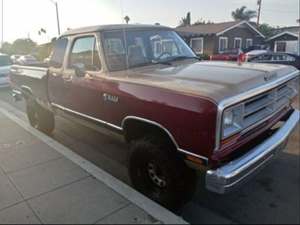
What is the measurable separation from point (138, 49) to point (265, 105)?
5.99 ft

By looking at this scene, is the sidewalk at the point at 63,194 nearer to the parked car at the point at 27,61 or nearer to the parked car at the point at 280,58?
the parked car at the point at 27,61

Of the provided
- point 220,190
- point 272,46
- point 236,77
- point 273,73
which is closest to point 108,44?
point 236,77

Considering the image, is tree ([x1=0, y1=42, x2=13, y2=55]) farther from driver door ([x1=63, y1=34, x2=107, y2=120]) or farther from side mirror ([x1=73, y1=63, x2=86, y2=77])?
side mirror ([x1=73, y1=63, x2=86, y2=77])

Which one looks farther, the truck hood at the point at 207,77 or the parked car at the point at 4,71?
the parked car at the point at 4,71

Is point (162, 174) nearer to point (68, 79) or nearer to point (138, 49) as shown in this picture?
point (138, 49)

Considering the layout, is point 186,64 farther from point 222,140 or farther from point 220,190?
point 220,190

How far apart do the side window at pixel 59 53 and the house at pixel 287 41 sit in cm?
2915

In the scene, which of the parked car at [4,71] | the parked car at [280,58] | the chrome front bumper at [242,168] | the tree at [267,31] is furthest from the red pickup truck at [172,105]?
the tree at [267,31]

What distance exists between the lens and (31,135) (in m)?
5.88

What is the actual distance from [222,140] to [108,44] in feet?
7.01

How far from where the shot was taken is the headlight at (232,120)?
105 inches

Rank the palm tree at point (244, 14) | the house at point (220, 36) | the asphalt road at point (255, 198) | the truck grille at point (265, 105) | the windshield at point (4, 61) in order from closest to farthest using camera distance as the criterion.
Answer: the truck grille at point (265, 105)
the asphalt road at point (255, 198)
the windshield at point (4, 61)
the house at point (220, 36)
the palm tree at point (244, 14)

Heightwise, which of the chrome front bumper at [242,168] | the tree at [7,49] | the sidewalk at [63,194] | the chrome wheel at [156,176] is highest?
the chrome front bumper at [242,168]

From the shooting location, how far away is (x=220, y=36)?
29.5 m
